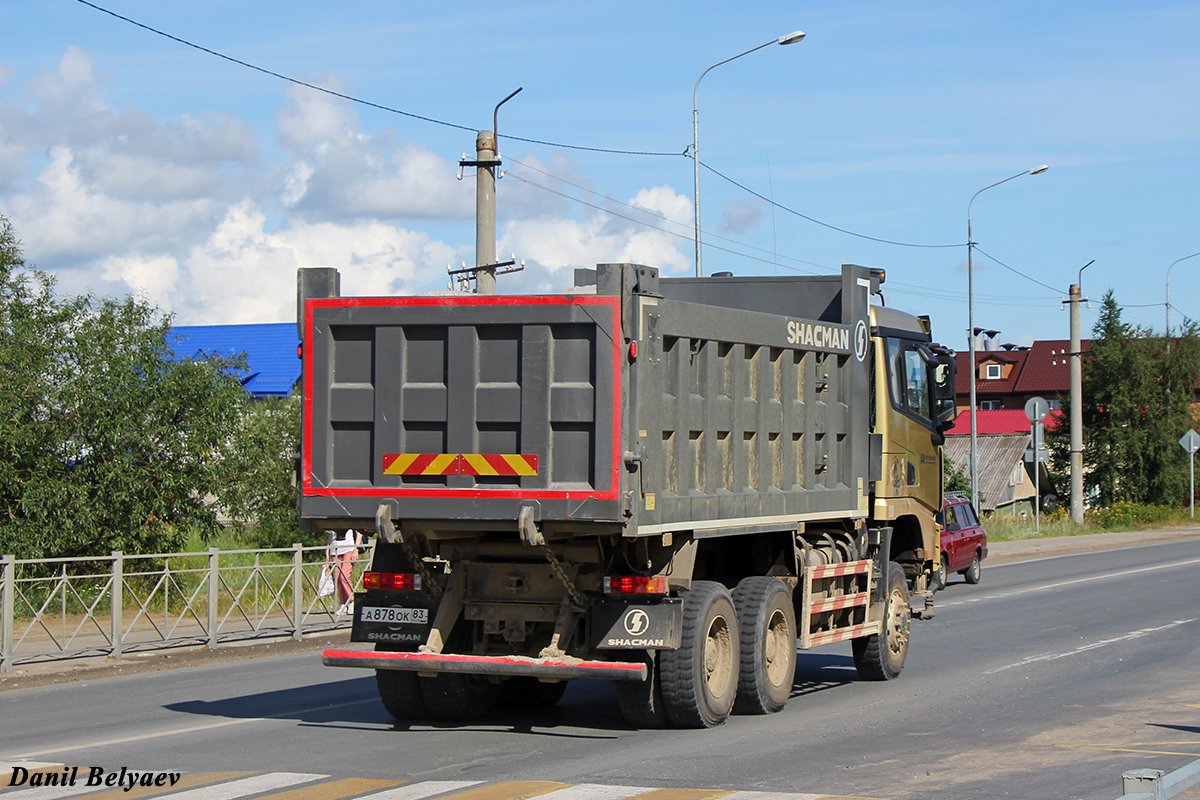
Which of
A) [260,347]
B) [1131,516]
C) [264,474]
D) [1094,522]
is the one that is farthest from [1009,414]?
[264,474]

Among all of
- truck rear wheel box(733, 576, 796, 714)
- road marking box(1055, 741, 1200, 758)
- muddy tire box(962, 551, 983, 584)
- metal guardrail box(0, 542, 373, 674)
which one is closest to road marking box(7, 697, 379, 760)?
truck rear wheel box(733, 576, 796, 714)

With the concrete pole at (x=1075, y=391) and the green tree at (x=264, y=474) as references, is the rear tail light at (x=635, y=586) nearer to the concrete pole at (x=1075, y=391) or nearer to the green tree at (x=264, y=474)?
the green tree at (x=264, y=474)

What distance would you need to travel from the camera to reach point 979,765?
8.28 m

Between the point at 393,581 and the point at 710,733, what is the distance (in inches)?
98.0

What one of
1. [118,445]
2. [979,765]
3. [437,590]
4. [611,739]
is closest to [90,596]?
[118,445]

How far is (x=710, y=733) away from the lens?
376 inches

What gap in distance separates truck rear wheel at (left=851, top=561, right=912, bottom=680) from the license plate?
4.52 meters

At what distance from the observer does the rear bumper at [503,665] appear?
29.3 feet

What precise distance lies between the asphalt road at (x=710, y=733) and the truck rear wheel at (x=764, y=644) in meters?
0.20

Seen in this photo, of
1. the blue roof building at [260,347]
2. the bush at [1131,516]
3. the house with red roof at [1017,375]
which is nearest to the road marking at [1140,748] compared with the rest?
the blue roof building at [260,347]

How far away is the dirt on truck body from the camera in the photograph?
8.87 meters

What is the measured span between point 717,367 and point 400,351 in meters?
2.27

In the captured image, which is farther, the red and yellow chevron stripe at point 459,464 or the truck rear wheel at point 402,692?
the truck rear wheel at point 402,692

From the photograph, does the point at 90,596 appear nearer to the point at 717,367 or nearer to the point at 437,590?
the point at 437,590
